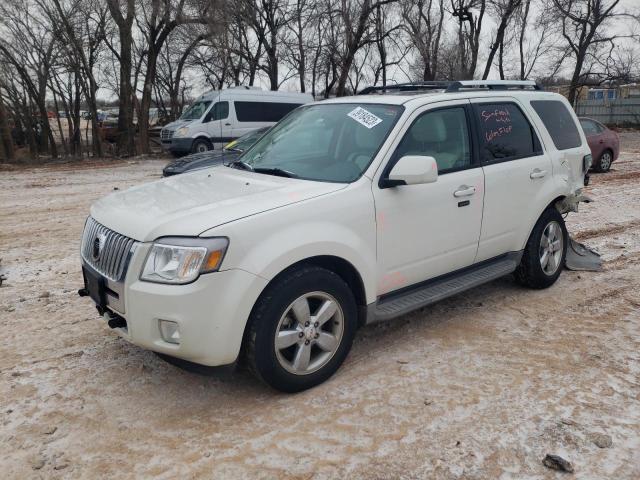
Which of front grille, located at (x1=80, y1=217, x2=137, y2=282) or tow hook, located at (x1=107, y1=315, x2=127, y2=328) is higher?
front grille, located at (x1=80, y1=217, x2=137, y2=282)

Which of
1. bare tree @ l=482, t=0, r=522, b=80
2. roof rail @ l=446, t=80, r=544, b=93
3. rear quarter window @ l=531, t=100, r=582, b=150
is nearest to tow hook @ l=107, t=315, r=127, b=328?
roof rail @ l=446, t=80, r=544, b=93

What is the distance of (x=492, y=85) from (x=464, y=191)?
1355 mm

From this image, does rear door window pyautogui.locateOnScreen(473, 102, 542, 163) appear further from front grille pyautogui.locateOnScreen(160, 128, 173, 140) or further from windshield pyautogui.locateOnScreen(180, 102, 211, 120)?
front grille pyautogui.locateOnScreen(160, 128, 173, 140)

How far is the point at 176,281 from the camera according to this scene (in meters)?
2.95

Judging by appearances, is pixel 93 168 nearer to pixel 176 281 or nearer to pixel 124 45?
pixel 124 45

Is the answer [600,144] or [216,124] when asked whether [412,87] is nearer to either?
[600,144]

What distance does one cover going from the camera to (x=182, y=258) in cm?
296

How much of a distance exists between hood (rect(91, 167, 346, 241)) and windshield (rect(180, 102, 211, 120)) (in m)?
14.7

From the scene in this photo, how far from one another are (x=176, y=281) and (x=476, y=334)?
2.42m

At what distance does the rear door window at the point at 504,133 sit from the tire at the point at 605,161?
32.0 feet

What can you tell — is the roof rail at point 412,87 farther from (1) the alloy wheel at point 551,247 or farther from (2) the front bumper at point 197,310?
(2) the front bumper at point 197,310

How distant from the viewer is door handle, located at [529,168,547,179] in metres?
4.80

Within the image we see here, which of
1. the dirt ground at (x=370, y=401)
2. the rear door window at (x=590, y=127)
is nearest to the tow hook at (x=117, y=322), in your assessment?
the dirt ground at (x=370, y=401)

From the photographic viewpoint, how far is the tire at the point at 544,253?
4.99 metres
